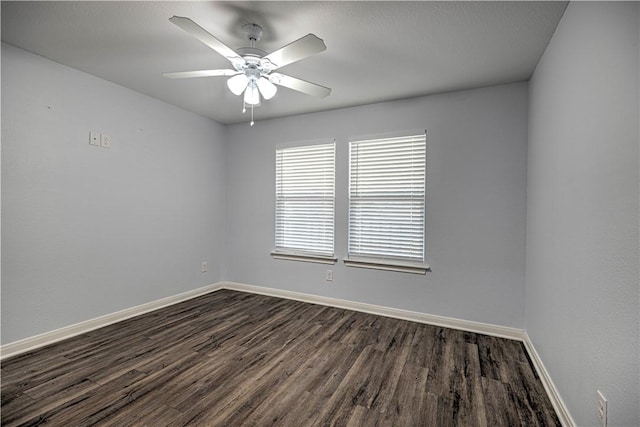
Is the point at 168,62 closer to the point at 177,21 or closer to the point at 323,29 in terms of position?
the point at 177,21

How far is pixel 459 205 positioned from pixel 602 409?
2037mm

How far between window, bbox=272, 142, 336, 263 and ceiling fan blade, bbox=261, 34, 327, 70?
6.26 ft

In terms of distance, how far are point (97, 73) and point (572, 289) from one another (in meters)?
4.14

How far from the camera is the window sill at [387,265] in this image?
326 centimetres

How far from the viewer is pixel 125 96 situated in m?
3.17

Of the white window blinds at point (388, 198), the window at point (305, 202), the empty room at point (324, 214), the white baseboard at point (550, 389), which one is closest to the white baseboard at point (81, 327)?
the empty room at point (324, 214)

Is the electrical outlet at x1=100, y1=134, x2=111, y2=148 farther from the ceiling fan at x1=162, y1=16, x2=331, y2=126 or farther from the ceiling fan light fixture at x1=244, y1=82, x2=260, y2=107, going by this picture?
the ceiling fan light fixture at x1=244, y1=82, x2=260, y2=107

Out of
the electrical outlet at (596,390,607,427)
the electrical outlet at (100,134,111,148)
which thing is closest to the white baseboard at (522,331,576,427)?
the electrical outlet at (596,390,607,427)

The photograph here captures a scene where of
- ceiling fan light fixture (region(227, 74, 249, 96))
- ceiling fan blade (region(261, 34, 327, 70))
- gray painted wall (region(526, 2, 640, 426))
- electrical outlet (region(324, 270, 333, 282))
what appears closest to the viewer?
gray painted wall (region(526, 2, 640, 426))

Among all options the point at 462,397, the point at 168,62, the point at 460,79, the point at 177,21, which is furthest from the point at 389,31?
the point at 462,397

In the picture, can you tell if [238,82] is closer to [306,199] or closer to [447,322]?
[306,199]

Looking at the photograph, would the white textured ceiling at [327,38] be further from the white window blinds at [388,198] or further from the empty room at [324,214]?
the white window blinds at [388,198]

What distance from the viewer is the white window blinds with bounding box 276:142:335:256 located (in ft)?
12.6

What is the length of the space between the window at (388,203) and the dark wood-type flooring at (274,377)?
0.77 meters
